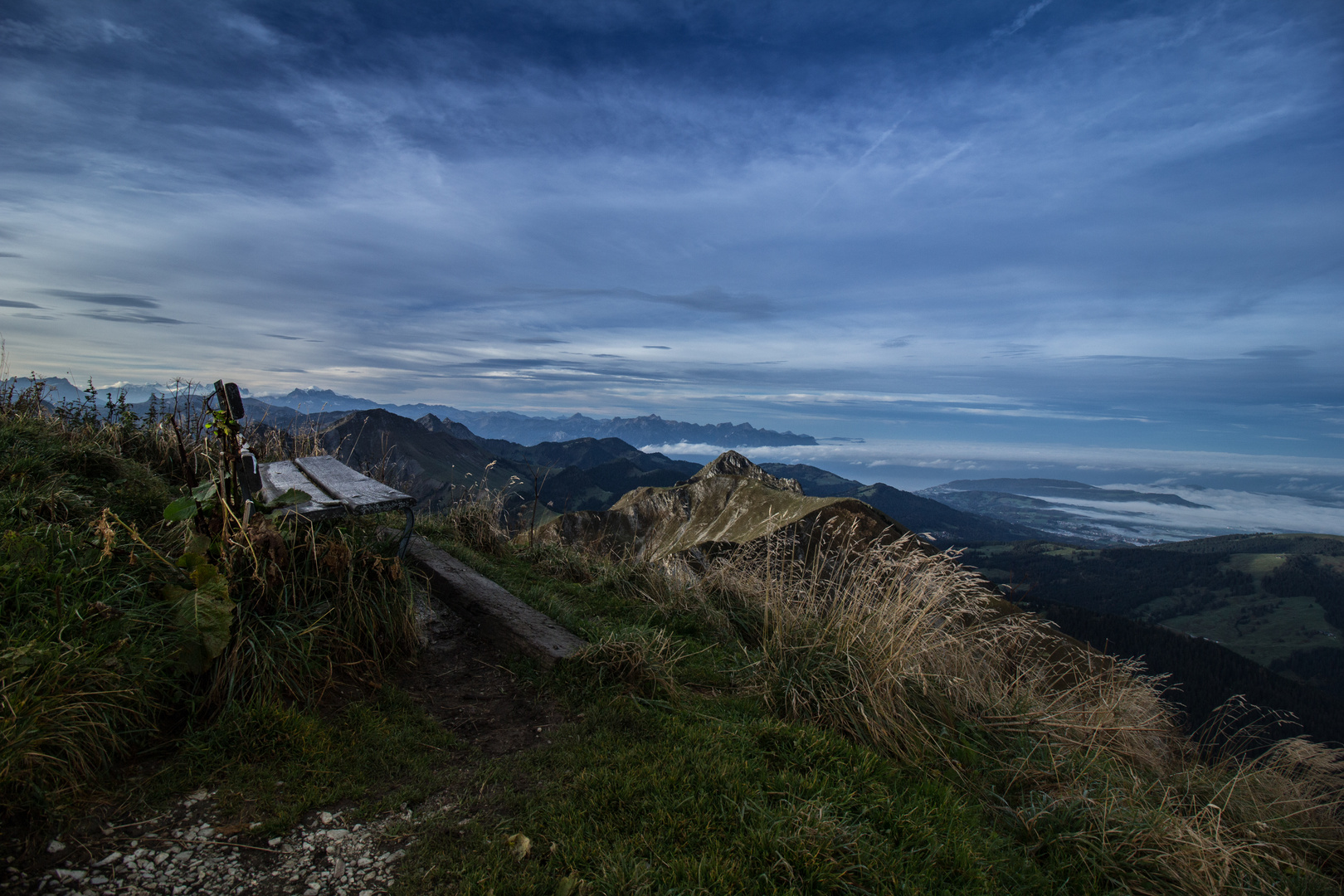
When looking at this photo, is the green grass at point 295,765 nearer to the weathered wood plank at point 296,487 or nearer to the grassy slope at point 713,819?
the grassy slope at point 713,819

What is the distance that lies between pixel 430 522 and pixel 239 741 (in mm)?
5673

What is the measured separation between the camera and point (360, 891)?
8.48 ft

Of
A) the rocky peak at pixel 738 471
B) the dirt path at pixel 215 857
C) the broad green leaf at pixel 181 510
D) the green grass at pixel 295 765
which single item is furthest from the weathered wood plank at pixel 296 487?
the rocky peak at pixel 738 471

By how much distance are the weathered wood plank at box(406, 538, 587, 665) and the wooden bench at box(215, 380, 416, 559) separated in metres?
0.72

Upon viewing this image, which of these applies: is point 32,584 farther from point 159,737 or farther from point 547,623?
point 547,623

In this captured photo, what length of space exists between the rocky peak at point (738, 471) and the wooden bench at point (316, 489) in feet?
118

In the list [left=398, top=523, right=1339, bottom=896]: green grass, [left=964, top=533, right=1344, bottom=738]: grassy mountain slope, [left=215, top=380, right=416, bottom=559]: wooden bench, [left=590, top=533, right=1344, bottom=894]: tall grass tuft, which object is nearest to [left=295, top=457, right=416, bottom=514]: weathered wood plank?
[left=215, top=380, right=416, bottom=559]: wooden bench

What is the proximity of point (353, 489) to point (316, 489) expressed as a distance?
364 millimetres

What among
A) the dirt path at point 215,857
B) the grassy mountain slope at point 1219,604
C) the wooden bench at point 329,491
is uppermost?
the wooden bench at point 329,491

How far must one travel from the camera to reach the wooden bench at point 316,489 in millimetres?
4402

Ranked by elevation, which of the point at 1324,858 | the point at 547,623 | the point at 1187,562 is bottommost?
the point at 1187,562

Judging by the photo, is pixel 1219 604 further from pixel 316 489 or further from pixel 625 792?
pixel 316 489

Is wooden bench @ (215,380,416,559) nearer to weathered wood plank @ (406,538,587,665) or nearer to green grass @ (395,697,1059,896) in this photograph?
weathered wood plank @ (406,538,587,665)

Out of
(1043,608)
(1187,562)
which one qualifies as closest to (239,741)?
(1043,608)
